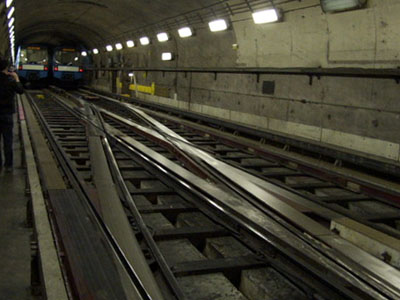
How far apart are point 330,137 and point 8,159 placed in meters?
6.07

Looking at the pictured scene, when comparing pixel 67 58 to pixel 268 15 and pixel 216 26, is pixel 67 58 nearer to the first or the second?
pixel 216 26

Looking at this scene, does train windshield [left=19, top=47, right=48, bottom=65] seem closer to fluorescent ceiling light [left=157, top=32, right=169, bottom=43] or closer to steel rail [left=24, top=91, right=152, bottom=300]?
fluorescent ceiling light [left=157, top=32, right=169, bottom=43]

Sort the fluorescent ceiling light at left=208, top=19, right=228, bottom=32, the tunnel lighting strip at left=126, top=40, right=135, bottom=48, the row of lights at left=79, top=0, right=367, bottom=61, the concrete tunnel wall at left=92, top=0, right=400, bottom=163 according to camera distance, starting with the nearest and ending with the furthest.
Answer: the concrete tunnel wall at left=92, top=0, right=400, bottom=163
the row of lights at left=79, top=0, right=367, bottom=61
the fluorescent ceiling light at left=208, top=19, right=228, bottom=32
the tunnel lighting strip at left=126, top=40, right=135, bottom=48

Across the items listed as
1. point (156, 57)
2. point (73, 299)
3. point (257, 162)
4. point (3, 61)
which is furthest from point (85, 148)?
point (156, 57)

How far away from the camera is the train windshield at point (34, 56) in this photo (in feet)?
93.4

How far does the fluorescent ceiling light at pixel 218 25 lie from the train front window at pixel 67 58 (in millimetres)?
19630

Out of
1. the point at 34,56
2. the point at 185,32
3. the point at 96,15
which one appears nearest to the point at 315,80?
the point at 185,32

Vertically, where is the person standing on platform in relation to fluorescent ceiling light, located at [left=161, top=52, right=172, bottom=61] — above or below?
below

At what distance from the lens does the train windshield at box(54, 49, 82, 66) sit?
29391 millimetres

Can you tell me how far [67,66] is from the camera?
29.6 metres

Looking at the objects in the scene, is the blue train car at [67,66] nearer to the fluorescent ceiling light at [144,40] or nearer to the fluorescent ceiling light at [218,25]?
the fluorescent ceiling light at [144,40]

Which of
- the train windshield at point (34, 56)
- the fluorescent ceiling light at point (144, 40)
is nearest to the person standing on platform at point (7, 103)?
the fluorescent ceiling light at point (144, 40)

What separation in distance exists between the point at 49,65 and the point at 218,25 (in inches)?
798

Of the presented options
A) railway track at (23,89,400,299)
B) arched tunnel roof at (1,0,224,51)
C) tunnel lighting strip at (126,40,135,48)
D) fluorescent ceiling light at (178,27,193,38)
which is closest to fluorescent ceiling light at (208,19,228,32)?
arched tunnel roof at (1,0,224,51)
